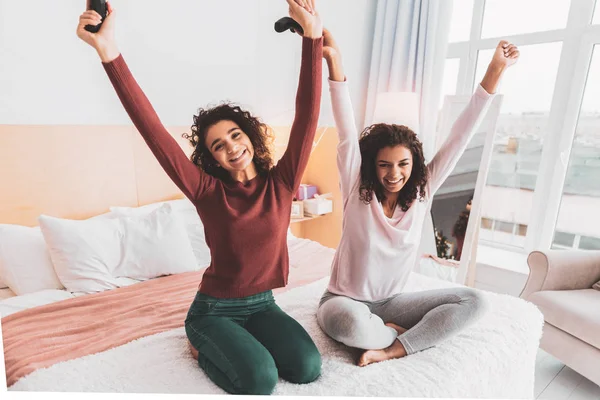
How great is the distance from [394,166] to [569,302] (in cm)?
111

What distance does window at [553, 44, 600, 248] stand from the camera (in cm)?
124

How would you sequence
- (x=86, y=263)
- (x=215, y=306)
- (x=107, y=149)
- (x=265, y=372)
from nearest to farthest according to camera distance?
(x=265, y=372), (x=215, y=306), (x=107, y=149), (x=86, y=263)

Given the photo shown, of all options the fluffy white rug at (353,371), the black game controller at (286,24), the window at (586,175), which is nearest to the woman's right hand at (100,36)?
the black game controller at (286,24)

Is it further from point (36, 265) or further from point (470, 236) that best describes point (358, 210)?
point (36, 265)

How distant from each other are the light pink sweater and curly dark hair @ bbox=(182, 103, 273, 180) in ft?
0.65

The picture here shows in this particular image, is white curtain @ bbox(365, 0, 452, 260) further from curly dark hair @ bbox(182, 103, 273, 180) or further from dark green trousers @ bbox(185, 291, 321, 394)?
dark green trousers @ bbox(185, 291, 321, 394)

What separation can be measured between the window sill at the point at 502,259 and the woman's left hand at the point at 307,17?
4.24 ft

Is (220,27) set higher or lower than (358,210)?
higher

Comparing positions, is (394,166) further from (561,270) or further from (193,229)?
(561,270)

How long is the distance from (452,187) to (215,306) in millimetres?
1331

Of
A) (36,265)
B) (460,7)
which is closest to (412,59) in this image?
(460,7)

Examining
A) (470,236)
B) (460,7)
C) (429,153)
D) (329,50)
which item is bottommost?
(470,236)

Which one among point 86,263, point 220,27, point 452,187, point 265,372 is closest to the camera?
point 265,372

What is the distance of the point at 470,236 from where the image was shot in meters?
1.75
